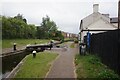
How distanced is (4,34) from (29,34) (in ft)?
79.8

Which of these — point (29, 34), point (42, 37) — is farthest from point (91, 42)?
point (42, 37)

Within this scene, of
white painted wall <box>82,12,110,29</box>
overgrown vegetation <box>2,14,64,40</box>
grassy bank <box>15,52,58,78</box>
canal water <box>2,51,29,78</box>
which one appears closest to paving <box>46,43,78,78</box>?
grassy bank <box>15,52,58,78</box>

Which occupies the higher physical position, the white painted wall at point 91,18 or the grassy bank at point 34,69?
the white painted wall at point 91,18

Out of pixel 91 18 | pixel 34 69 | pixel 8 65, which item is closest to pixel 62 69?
pixel 34 69

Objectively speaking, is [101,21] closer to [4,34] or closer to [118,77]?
[4,34]

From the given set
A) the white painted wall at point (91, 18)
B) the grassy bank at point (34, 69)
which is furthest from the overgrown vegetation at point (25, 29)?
the grassy bank at point (34, 69)

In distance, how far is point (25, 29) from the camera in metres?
65.2

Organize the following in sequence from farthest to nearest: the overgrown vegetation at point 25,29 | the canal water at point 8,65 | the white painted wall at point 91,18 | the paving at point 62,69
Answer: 1. the white painted wall at point 91,18
2. the overgrown vegetation at point 25,29
3. the canal water at point 8,65
4. the paving at point 62,69

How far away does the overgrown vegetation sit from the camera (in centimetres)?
4947

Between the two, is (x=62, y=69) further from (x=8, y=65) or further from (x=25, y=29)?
(x=25, y=29)

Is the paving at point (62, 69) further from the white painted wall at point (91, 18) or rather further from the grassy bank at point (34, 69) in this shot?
the white painted wall at point (91, 18)

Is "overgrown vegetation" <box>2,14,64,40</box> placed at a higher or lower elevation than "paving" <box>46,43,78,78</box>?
higher

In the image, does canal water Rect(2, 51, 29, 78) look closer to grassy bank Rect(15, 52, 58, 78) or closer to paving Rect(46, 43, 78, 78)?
grassy bank Rect(15, 52, 58, 78)

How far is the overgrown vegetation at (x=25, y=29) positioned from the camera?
4947cm
